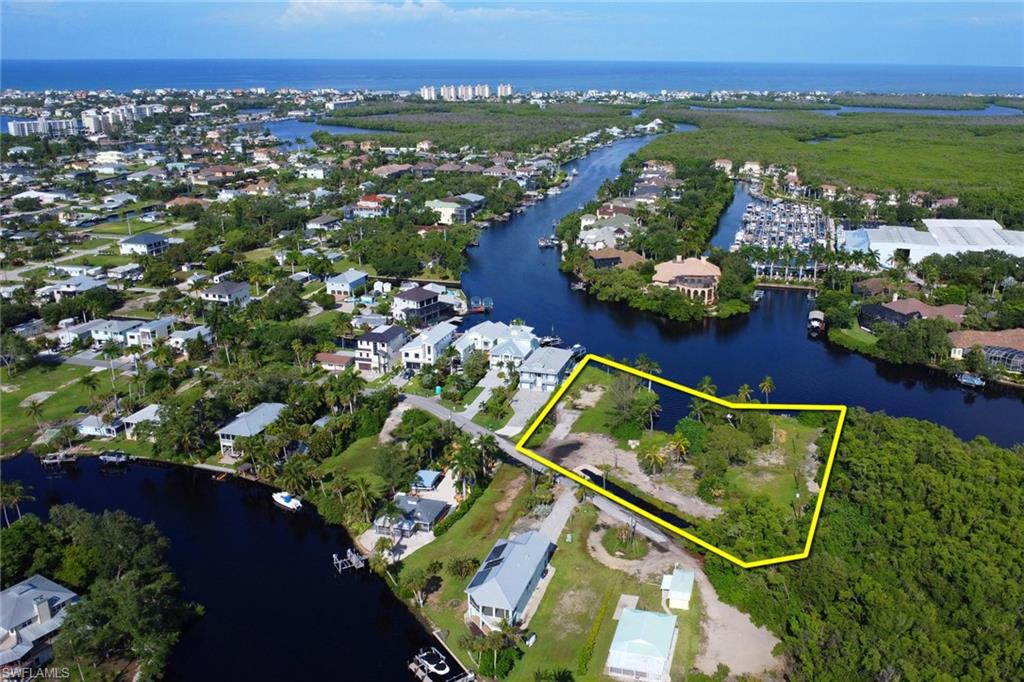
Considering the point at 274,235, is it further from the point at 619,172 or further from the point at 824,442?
the point at 824,442

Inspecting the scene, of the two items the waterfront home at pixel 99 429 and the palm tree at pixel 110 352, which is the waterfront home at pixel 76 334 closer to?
the palm tree at pixel 110 352

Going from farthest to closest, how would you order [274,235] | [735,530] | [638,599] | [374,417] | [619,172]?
[619,172] → [274,235] → [374,417] → [638,599] → [735,530]

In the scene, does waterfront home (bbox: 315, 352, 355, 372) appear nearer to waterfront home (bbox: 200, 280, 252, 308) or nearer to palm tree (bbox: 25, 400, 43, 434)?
waterfront home (bbox: 200, 280, 252, 308)

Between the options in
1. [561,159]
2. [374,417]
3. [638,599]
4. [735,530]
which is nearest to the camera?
[735,530]

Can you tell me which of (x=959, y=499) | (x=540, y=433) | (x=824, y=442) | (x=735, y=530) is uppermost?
(x=540, y=433)

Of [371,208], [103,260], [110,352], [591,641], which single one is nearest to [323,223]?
[371,208]

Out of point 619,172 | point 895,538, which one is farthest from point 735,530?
point 619,172
